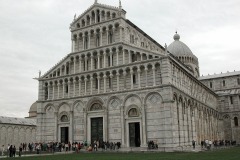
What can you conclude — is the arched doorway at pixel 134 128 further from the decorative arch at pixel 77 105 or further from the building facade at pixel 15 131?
the building facade at pixel 15 131

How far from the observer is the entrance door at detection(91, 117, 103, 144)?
112 feet

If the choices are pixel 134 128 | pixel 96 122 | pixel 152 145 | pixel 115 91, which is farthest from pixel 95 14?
pixel 152 145

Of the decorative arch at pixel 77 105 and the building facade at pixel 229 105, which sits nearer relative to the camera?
the decorative arch at pixel 77 105

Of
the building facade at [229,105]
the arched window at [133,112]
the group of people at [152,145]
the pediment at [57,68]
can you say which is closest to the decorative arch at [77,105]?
the pediment at [57,68]

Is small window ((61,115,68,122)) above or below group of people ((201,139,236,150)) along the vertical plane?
above

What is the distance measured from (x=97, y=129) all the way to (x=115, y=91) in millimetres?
5316

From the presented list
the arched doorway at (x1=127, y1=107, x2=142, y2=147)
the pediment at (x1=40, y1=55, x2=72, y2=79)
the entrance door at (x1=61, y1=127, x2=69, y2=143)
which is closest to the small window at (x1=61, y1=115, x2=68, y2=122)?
the entrance door at (x1=61, y1=127, x2=69, y2=143)

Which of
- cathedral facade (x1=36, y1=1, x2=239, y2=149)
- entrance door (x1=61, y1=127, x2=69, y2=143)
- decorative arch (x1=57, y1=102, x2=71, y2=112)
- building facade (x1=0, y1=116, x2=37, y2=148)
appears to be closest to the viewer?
cathedral facade (x1=36, y1=1, x2=239, y2=149)

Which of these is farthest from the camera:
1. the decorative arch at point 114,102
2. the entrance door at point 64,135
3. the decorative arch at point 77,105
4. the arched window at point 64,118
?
the arched window at point 64,118

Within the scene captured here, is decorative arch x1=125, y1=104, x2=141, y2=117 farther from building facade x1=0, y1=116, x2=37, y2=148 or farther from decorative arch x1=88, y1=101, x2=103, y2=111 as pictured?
building facade x1=0, y1=116, x2=37, y2=148

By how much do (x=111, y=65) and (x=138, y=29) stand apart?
7.70m

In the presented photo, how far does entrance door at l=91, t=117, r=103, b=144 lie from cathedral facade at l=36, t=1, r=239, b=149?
12 centimetres

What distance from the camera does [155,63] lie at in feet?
104

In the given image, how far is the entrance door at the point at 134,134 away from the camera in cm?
3161
